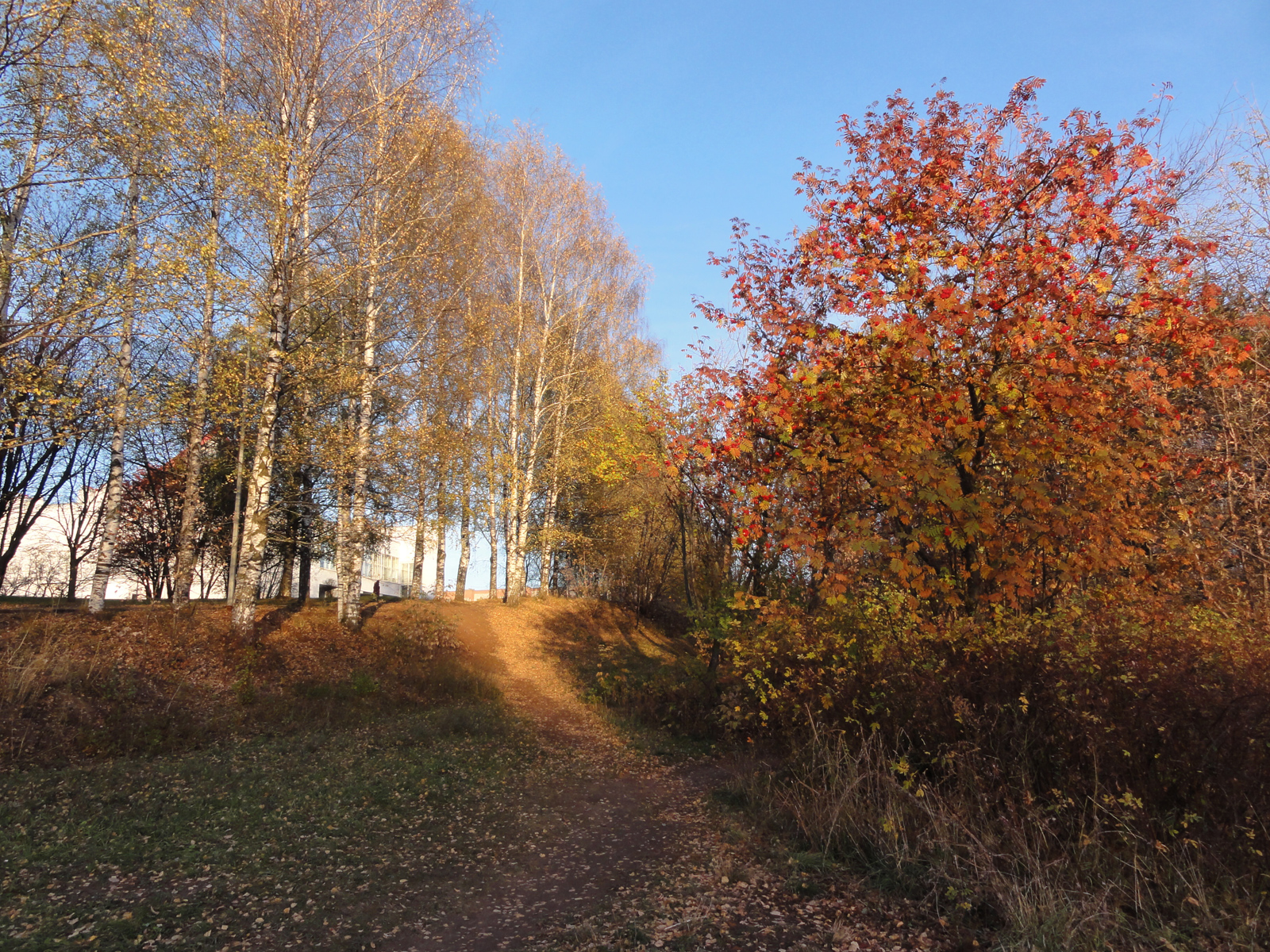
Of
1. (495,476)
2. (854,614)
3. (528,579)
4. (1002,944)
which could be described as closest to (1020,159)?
(854,614)

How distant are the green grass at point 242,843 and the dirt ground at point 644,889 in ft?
1.26

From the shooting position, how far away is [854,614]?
6.84 m

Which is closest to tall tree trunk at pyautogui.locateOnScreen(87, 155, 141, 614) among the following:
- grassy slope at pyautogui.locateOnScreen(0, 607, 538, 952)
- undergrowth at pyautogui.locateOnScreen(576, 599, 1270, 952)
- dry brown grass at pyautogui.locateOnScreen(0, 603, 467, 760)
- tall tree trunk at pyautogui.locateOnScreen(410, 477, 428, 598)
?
dry brown grass at pyautogui.locateOnScreen(0, 603, 467, 760)

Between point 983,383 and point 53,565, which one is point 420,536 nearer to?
point 53,565

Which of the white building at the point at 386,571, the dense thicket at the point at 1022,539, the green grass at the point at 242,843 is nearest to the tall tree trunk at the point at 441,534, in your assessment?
the white building at the point at 386,571

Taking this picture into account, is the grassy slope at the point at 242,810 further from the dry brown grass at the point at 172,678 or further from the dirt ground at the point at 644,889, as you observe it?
the dirt ground at the point at 644,889

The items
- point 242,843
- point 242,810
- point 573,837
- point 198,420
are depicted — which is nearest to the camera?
point 242,843

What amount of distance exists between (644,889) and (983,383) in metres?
4.54

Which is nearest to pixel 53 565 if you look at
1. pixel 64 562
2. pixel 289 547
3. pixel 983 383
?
pixel 64 562

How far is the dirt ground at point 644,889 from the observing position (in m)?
4.04

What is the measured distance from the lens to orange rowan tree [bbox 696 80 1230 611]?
488 cm

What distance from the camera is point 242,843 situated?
5379mm

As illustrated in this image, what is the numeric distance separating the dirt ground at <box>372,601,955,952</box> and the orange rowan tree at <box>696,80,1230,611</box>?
2.13 meters

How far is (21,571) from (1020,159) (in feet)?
92.3
